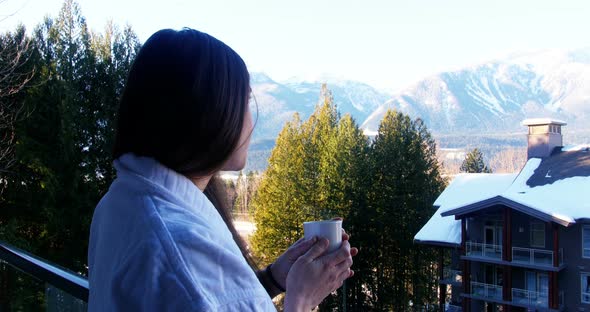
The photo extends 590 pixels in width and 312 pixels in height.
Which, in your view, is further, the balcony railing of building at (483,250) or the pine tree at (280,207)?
the pine tree at (280,207)

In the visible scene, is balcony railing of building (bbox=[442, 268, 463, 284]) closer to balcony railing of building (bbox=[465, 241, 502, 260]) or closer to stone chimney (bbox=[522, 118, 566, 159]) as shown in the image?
balcony railing of building (bbox=[465, 241, 502, 260])

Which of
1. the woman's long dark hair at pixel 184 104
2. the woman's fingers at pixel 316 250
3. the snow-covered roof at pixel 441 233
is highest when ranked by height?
the woman's long dark hair at pixel 184 104

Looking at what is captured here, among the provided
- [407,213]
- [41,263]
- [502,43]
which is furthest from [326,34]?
[502,43]

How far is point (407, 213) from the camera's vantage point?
37.7 ft

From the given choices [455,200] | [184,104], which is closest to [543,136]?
[455,200]

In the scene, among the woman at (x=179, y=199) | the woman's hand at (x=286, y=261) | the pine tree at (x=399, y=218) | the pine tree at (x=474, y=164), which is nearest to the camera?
the woman at (x=179, y=199)

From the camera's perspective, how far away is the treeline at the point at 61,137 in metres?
7.75

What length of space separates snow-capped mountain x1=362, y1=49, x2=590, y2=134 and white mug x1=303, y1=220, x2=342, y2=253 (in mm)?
81437

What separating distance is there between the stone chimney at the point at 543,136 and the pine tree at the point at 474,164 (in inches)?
406

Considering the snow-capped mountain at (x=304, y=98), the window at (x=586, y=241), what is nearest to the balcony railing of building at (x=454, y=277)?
the window at (x=586, y=241)

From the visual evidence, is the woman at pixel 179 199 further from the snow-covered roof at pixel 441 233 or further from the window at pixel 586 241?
the snow-covered roof at pixel 441 233

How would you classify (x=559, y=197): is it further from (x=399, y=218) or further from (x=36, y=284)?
(x=36, y=284)

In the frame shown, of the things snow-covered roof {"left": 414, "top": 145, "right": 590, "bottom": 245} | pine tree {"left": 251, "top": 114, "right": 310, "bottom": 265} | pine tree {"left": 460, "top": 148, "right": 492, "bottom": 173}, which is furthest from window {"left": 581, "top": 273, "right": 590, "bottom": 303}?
pine tree {"left": 460, "top": 148, "right": 492, "bottom": 173}

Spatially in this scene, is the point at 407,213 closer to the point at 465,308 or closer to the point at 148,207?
the point at 465,308
